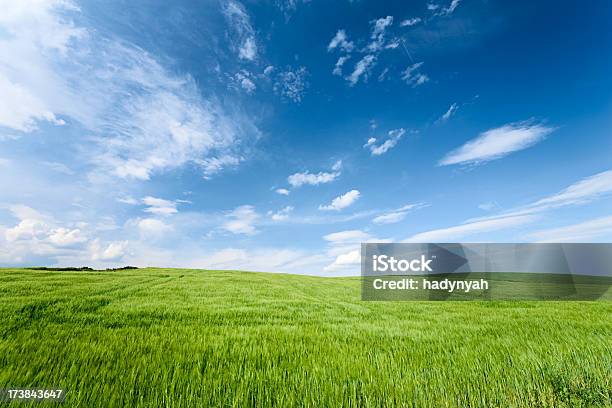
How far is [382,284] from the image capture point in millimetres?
24906

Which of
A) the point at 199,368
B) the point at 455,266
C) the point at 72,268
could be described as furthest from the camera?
the point at 72,268

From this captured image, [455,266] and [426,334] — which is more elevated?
[455,266]

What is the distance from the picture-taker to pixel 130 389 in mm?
3402

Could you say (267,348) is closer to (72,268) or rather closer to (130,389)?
(130,389)

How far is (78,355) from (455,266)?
23.6 meters

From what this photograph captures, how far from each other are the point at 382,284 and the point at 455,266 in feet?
19.7

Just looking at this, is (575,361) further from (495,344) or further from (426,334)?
(426,334)

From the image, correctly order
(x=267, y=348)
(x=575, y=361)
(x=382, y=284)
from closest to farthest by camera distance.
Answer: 1. (x=575, y=361)
2. (x=267, y=348)
3. (x=382, y=284)

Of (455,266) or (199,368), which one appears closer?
(199,368)

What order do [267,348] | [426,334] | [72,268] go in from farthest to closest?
[72,268] < [426,334] < [267,348]

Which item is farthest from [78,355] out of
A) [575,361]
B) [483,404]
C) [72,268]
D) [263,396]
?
[72,268]

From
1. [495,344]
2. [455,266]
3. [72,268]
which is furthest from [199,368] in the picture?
[72,268]

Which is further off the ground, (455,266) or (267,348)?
(455,266)

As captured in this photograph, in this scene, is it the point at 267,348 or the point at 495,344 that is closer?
the point at 267,348
